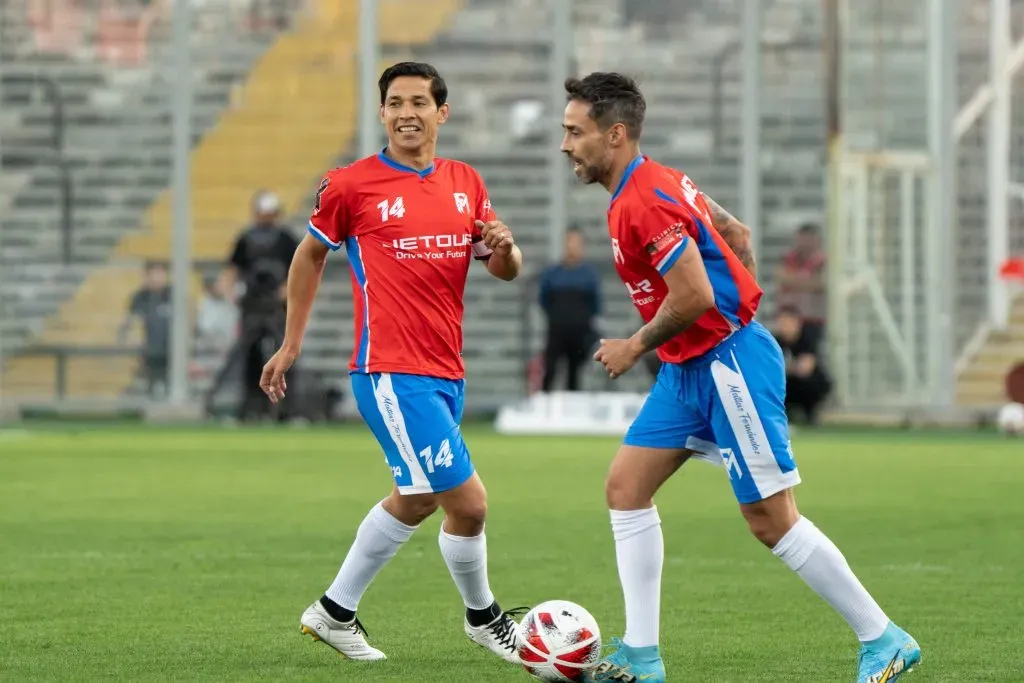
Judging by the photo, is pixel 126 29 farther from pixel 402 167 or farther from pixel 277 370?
pixel 277 370

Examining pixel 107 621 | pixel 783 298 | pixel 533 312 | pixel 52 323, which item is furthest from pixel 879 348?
pixel 107 621

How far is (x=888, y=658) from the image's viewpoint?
237 inches

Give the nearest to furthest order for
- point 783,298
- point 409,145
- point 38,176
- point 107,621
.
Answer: point 409,145
point 107,621
point 783,298
point 38,176

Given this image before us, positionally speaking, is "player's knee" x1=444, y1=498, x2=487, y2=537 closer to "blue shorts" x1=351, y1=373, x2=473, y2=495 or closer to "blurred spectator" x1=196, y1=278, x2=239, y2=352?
"blue shorts" x1=351, y1=373, x2=473, y2=495

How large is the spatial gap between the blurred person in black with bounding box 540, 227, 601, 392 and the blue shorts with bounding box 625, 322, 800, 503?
46.3 feet

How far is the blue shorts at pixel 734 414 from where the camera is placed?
241 inches

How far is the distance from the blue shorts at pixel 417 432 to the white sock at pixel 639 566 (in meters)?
0.65

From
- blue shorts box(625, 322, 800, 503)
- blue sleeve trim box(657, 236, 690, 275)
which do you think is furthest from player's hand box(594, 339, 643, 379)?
blue shorts box(625, 322, 800, 503)

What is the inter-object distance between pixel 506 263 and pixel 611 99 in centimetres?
92

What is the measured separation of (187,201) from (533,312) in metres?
4.00

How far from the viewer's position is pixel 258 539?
10.3 metres

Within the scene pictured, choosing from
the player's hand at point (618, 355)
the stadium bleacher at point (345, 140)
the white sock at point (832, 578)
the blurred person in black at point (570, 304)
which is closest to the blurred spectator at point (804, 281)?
the stadium bleacher at point (345, 140)

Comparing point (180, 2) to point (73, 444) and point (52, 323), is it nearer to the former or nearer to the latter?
point (52, 323)

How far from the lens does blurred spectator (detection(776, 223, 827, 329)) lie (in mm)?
21891
